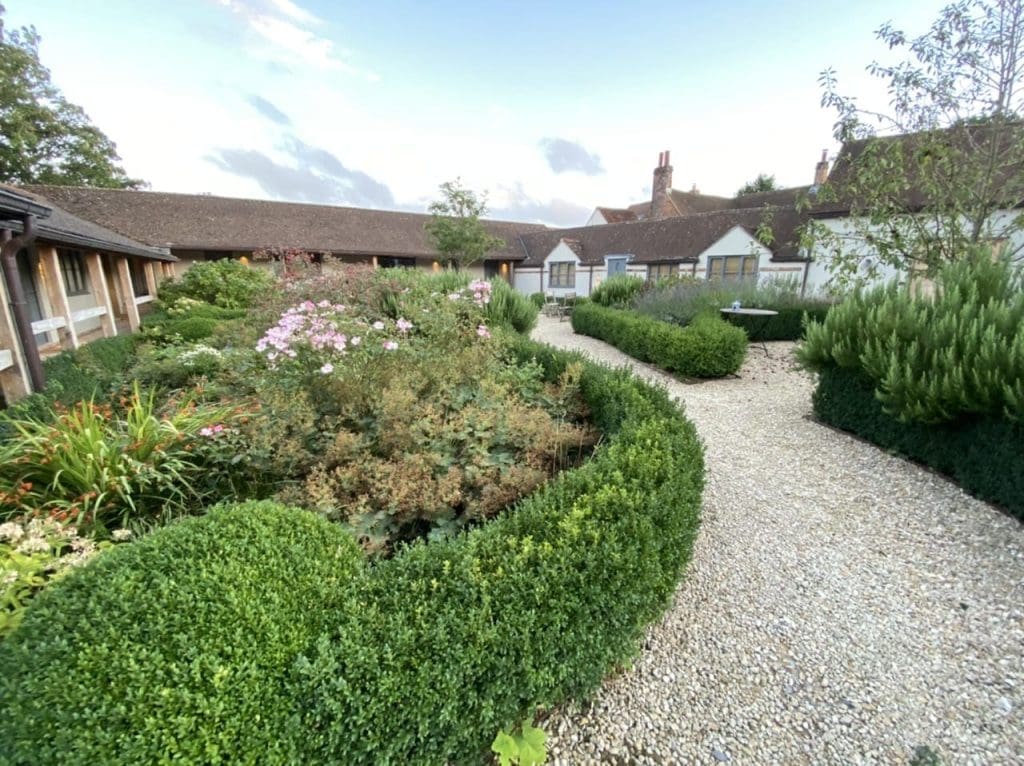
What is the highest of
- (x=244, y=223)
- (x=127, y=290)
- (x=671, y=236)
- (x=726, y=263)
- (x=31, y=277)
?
(x=244, y=223)

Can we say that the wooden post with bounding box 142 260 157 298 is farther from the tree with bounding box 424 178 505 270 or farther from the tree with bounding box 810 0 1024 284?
the tree with bounding box 810 0 1024 284

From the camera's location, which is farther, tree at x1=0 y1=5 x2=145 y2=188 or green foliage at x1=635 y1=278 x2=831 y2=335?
tree at x1=0 y1=5 x2=145 y2=188

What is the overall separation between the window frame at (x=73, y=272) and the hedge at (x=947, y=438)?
13.1 m

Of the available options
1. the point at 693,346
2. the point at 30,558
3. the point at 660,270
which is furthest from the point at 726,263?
the point at 30,558

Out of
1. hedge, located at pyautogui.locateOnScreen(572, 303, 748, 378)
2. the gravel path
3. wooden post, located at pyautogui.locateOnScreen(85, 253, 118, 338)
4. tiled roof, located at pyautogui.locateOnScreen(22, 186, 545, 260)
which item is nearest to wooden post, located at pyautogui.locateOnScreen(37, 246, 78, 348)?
wooden post, located at pyautogui.locateOnScreen(85, 253, 118, 338)

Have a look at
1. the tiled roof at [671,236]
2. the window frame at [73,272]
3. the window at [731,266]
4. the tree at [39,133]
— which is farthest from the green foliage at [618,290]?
the tree at [39,133]

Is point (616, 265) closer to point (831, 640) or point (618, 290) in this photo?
point (618, 290)

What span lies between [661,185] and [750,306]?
60.5 feet

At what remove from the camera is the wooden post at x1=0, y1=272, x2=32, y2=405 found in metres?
5.04

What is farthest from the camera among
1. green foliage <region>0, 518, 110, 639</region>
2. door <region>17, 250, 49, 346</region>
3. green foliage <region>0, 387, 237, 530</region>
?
door <region>17, 250, 49, 346</region>

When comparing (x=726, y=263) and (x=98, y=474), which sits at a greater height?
(x=726, y=263)

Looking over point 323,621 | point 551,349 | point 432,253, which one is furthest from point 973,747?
point 432,253

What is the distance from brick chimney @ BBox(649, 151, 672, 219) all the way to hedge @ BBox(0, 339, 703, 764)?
2762 cm

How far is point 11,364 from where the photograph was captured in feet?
16.6
